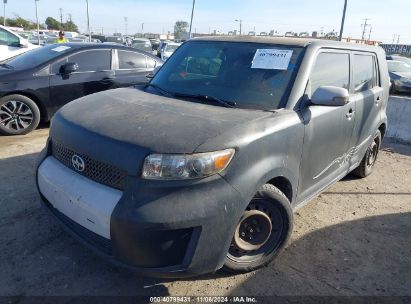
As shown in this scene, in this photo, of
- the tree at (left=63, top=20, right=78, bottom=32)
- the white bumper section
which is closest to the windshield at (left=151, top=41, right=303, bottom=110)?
the white bumper section

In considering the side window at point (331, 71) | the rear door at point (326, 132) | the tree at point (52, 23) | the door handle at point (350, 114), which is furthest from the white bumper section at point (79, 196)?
the tree at point (52, 23)

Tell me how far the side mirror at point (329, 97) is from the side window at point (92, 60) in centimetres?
490

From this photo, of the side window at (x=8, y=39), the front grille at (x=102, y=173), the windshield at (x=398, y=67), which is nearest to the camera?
the front grille at (x=102, y=173)

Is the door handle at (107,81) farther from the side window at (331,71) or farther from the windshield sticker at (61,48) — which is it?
the side window at (331,71)

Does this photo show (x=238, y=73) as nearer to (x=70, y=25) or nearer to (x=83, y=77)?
(x=83, y=77)

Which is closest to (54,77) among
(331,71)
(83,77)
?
(83,77)

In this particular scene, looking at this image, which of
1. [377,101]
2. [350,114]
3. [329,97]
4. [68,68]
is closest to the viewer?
[329,97]

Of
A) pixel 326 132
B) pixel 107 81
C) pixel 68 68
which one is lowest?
pixel 107 81

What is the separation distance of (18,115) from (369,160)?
550 cm

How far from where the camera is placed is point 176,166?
2314 millimetres

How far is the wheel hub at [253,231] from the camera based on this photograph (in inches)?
110

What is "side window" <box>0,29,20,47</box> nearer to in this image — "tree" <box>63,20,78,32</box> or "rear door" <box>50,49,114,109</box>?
"rear door" <box>50,49,114,109</box>

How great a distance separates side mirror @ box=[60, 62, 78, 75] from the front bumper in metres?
4.43

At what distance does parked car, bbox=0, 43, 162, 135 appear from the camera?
19.8 feet
